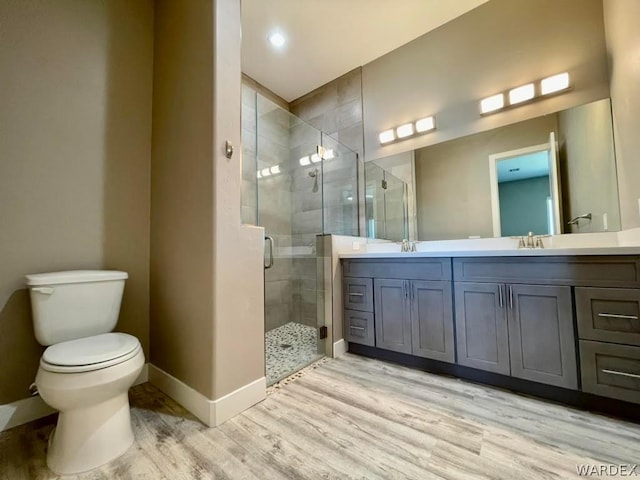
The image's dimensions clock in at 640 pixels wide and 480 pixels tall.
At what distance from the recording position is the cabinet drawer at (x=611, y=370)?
1253 mm

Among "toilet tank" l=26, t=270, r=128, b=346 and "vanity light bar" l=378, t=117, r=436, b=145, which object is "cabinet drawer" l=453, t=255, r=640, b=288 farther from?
"toilet tank" l=26, t=270, r=128, b=346

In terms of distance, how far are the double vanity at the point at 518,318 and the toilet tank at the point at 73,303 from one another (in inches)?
68.1

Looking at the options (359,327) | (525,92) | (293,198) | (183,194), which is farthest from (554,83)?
(183,194)

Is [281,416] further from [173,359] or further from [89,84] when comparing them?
[89,84]

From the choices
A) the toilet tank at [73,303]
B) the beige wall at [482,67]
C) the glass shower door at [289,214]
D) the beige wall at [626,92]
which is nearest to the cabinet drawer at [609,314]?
the beige wall at [626,92]


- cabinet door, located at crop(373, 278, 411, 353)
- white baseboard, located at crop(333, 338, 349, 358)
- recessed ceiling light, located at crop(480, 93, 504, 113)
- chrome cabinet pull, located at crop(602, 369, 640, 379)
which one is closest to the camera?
chrome cabinet pull, located at crop(602, 369, 640, 379)

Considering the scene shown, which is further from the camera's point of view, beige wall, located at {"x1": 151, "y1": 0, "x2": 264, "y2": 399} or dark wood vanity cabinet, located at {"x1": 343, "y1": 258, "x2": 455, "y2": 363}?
dark wood vanity cabinet, located at {"x1": 343, "y1": 258, "x2": 455, "y2": 363}

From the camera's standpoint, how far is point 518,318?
5.06ft

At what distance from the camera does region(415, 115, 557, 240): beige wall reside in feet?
6.66

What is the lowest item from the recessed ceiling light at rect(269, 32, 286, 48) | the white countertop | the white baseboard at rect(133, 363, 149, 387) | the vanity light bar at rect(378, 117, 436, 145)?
the white baseboard at rect(133, 363, 149, 387)

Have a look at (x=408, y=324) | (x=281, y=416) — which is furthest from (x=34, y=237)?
(x=408, y=324)

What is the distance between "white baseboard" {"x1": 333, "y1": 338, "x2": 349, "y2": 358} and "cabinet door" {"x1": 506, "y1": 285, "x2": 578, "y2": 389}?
1.21 meters

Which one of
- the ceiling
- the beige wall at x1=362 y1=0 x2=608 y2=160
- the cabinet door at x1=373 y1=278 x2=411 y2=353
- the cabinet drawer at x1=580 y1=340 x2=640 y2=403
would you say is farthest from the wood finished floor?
the ceiling

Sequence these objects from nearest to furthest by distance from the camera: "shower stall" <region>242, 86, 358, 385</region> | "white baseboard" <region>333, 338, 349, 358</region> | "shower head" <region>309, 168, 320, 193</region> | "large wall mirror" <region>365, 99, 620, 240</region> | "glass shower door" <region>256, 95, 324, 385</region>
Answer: "large wall mirror" <region>365, 99, 620, 240</region>
"white baseboard" <region>333, 338, 349, 358</region>
"shower stall" <region>242, 86, 358, 385</region>
"glass shower door" <region>256, 95, 324, 385</region>
"shower head" <region>309, 168, 320, 193</region>
